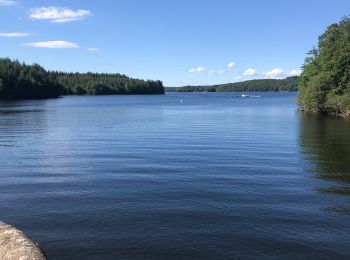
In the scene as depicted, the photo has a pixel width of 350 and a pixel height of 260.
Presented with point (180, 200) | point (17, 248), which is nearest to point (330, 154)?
point (180, 200)

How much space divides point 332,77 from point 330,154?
50.8 metres

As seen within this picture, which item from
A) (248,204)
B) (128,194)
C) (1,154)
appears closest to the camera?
(248,204)

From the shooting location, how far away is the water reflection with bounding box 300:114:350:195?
23109 mm

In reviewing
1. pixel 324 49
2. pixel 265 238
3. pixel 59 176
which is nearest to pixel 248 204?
pixel 265 238

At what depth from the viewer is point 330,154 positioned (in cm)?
3312

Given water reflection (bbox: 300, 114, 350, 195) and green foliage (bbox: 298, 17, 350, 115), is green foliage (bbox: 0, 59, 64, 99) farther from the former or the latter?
water reflection (bbox: 300, 114, 350, 195)

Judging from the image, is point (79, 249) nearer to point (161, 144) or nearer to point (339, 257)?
point (339, 257)

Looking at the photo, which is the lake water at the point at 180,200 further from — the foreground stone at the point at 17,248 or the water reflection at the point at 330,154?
the foreground stone at the point at 17,248

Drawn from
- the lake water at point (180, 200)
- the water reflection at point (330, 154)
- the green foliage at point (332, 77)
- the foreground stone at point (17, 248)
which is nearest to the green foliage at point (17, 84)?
the green foliage at point (332, 77)

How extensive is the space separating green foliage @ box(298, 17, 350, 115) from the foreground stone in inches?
2731

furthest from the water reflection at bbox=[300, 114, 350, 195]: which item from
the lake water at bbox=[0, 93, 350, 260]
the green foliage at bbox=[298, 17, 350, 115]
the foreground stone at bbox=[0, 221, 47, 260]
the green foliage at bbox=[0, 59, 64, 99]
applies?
the green foliage at bbox=[0, 59, 64, 99]

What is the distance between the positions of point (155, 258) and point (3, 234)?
4875 mm

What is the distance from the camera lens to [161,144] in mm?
38500

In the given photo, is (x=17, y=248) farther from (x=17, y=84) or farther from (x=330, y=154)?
(x=17, y=84)
